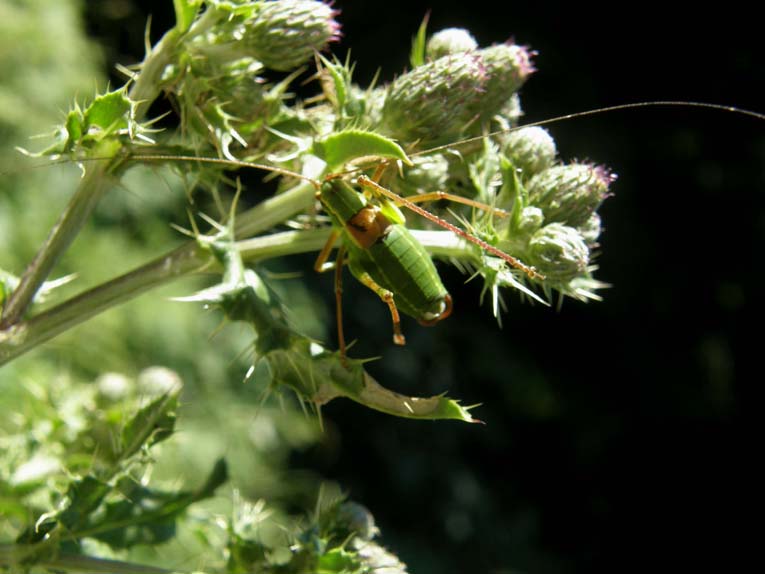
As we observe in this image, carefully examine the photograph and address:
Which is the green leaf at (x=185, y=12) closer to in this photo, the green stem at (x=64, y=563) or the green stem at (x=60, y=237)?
the green stem at (x=60, y=237)

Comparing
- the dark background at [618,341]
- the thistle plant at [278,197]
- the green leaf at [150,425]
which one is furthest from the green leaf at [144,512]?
the dark background at [618,341]

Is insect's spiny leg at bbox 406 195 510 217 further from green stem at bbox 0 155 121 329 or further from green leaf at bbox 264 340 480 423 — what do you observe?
green stem at bbox 0 155 121 329

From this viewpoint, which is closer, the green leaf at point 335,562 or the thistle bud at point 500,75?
the green leaf at point 335,562

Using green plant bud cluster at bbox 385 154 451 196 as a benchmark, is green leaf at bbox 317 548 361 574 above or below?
below

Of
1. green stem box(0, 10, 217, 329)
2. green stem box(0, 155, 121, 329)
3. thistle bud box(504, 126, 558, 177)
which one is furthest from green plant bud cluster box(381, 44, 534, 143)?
green stem box(0, 155, 121, 329)

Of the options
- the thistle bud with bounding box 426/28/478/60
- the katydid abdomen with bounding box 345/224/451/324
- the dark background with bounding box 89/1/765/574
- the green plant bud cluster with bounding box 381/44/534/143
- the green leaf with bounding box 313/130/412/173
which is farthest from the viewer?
the dark background with bounding box 89/1/765/574

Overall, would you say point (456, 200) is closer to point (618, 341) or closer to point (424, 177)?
point (424, 177)

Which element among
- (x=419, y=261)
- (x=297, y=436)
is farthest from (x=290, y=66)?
(x=297, y=436)
